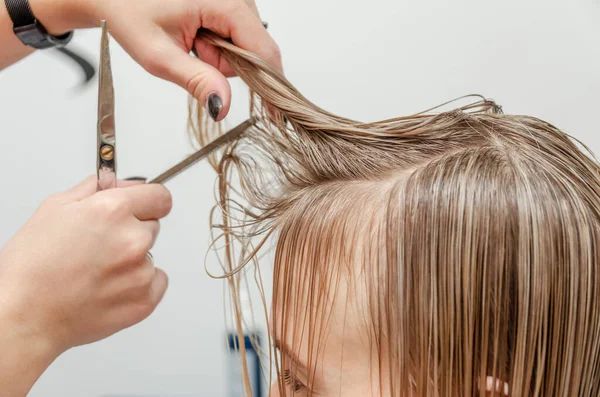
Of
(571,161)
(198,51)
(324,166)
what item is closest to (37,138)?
(198,51)

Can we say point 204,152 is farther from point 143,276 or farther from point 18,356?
point 18,356

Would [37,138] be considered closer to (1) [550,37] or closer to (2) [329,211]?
(2) [329,211]

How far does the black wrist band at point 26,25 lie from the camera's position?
0.71 m

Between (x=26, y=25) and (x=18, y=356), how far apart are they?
1.47ft

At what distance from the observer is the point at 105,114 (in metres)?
0.56

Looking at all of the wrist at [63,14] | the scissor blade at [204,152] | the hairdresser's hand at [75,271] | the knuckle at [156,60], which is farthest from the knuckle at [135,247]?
the wrist at [63,14]

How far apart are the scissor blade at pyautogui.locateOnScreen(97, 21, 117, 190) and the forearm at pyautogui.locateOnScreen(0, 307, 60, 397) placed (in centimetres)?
19

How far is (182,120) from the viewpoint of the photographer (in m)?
1.05

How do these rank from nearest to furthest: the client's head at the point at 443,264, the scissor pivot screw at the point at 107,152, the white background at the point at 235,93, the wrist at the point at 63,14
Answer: the client's head at the point at 443,264, the scissor pivot screw at the point at 107,152, the wrist at the point at 63,14, the white background at the point at 235,93

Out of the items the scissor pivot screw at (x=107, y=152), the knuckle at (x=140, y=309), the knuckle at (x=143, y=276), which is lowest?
the knuckle at (x=140, y=309)

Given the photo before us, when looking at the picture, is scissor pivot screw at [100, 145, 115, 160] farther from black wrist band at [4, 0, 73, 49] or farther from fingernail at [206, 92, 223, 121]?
black wrist band at [4, 0, 73, 49]

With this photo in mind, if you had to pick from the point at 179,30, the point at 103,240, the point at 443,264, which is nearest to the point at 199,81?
the point at 179,30

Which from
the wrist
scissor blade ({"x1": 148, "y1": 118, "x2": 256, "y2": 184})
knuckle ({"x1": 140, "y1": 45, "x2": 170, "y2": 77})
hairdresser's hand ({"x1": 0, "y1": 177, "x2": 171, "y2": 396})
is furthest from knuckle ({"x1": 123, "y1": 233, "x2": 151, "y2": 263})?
the wrist

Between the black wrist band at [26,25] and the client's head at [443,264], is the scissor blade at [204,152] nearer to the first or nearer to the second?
the client's head at [443,264]
